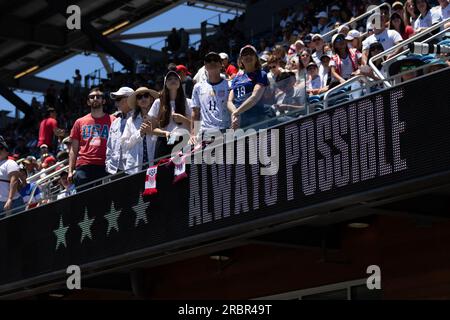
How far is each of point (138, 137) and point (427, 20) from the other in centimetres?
371

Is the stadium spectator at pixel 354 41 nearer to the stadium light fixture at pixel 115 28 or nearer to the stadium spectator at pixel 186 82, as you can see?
the stadium spectator at pixel 186 82

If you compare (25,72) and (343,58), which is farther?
(25,72)

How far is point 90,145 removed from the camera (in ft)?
40.1

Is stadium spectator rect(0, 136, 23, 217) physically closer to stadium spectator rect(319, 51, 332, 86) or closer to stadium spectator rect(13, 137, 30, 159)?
stadium spectator rect(319, 51, 332, 86)

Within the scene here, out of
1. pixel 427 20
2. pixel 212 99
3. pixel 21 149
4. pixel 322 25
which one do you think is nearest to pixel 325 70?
pixel 427 20

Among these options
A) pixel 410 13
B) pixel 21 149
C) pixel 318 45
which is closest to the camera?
pixel 410 13

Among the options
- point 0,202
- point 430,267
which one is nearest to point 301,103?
point 430,267

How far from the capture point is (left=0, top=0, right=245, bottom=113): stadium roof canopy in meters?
28.0

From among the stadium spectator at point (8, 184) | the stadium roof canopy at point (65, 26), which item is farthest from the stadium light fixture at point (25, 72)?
the stadium spectator at point (8, 184)

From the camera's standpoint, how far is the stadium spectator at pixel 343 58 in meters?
12.0

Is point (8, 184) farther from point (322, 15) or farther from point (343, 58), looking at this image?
point (322, 15)

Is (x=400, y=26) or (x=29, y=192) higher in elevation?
(x=400, y=26)

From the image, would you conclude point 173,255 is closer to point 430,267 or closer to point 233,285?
point 233,285

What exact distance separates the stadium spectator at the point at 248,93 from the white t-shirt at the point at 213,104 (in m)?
0.23
